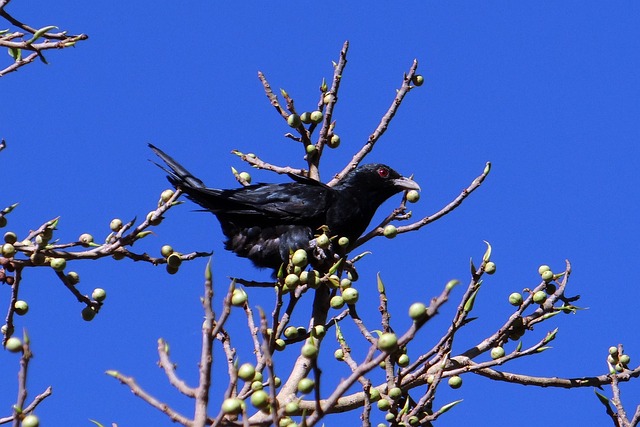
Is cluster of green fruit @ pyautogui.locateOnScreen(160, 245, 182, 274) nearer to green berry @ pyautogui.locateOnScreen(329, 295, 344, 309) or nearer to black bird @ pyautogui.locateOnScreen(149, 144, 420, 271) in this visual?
green berry @ pyautogui.locateOnScreen(329, 295, 344, 309)

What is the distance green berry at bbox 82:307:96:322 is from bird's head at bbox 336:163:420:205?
338 centimetres

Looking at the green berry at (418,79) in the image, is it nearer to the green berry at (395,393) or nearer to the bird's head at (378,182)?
the bird's head at (378,182)

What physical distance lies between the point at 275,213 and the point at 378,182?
1018 millimetres

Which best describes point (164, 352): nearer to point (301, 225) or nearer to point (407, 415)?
point (407, 415)

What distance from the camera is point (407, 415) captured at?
141 inches

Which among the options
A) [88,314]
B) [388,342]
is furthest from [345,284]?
[388,342]

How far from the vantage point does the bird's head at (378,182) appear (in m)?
7.30

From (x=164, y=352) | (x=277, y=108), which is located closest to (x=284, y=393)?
(x=164, y=352)

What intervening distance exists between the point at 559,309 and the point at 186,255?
1749 mm

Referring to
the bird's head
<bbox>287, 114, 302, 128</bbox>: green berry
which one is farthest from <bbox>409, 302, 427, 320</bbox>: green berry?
the bird's head

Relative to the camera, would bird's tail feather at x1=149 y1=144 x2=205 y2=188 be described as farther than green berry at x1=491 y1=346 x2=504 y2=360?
Yes

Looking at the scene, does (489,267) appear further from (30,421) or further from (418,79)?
(30,421)

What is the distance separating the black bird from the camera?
667cm

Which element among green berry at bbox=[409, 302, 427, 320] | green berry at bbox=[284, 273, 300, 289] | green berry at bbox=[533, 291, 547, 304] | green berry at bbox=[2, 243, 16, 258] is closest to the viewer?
green berry at bbox=[409, 302, 427, 320]
